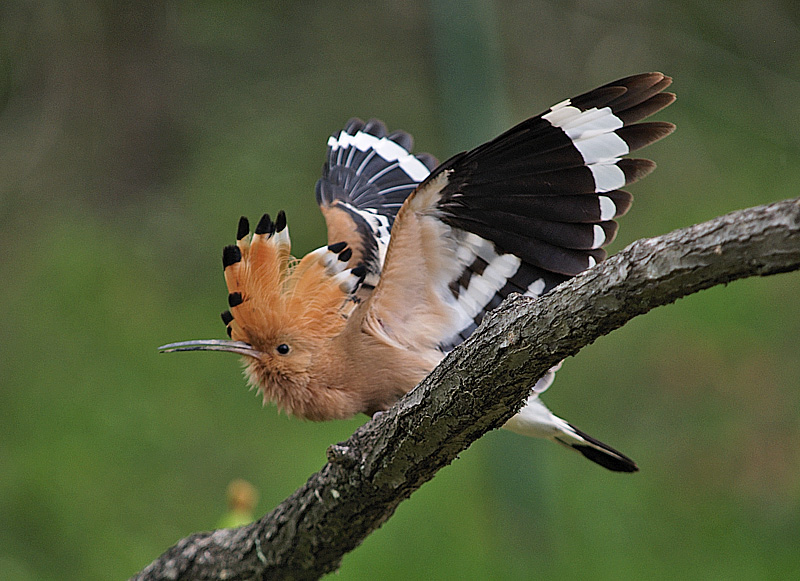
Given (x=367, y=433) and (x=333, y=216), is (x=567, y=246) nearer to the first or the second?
(x=367, y=433)

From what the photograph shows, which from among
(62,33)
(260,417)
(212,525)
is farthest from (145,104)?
(212,525)

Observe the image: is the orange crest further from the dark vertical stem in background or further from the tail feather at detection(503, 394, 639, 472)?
the dark vertical stem in background

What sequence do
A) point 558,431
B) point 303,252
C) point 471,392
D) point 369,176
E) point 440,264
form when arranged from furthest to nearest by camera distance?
1. point 303,252
2. point 369,176
3. point 558,431
4. point 440,264
5. point 471,392

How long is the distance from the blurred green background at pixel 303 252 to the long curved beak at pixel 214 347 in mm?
1732

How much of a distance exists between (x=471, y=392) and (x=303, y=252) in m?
3.76

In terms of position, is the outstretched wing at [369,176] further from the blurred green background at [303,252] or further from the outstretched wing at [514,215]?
the blurred green background at [303,252]

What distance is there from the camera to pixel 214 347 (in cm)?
211

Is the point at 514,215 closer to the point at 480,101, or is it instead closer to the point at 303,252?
the point at 480,101

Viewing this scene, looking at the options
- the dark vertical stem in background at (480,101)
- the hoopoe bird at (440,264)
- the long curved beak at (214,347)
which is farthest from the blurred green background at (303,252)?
the long curved beak at (214,347)

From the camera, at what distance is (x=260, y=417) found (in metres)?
4.78

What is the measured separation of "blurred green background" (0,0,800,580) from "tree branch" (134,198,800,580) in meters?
1.59

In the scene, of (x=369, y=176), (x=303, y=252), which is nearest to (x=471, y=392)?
(x=369, y=176)

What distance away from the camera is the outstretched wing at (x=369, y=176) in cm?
273

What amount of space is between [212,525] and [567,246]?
9.09ft
